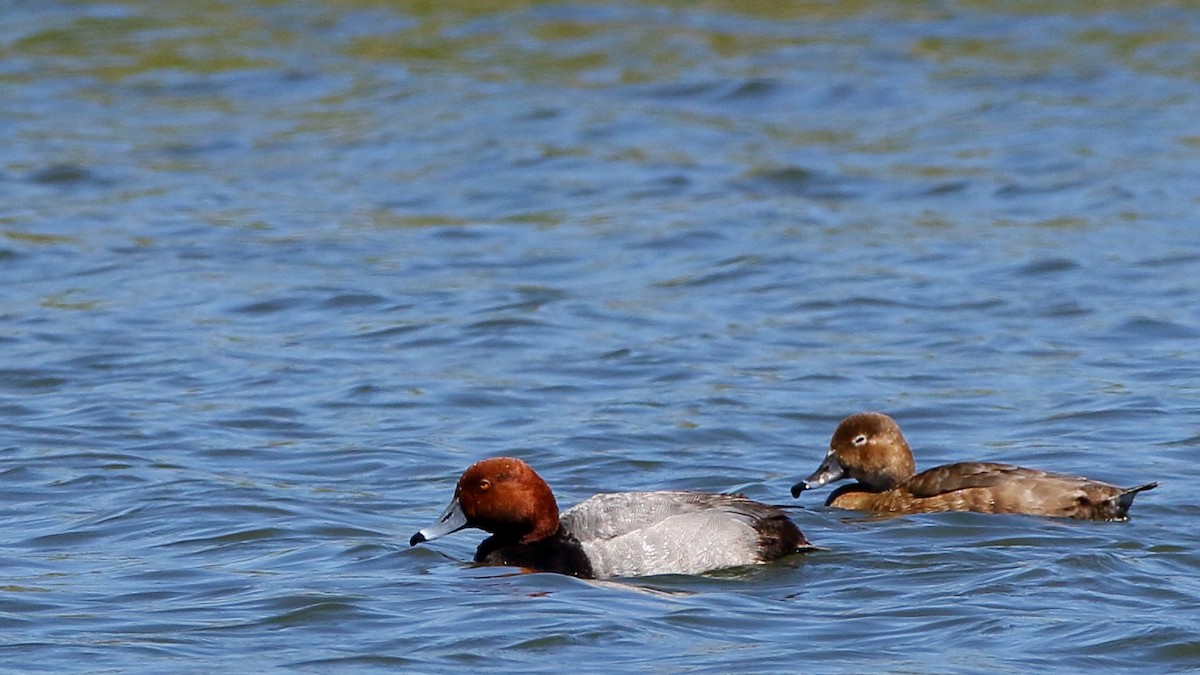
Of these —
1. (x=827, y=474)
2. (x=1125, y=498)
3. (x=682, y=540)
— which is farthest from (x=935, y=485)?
(x=682, y=540)

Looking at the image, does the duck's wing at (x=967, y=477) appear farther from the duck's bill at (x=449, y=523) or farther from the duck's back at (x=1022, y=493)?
the duck's bill at (x=449, y=523)

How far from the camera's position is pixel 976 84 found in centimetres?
2177

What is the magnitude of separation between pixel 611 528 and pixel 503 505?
0.50 metres

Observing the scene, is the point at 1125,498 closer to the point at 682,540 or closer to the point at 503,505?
the point at 682,540

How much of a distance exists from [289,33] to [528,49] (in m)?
2.73

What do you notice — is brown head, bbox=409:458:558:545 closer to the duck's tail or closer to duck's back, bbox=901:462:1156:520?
duck's back, bbox=901:462:1156:520

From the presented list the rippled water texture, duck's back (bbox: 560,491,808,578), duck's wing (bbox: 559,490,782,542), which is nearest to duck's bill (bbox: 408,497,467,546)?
the rippled water texture

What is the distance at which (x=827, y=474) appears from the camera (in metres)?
10.6

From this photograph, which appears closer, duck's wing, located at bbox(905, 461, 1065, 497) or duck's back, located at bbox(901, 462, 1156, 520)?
duck's back, located at bbox(901, 462, 1156, 520)

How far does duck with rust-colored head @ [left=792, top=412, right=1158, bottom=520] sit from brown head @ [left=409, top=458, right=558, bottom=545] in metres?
1.67

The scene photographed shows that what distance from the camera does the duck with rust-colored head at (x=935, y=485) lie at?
9711 mm

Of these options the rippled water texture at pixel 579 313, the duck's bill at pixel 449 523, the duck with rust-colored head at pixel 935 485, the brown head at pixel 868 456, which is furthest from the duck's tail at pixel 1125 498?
the duck's bill at pixel 449 523

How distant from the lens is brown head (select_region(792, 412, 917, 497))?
10.6 meters

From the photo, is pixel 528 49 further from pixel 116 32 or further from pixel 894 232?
pixel 894 232
